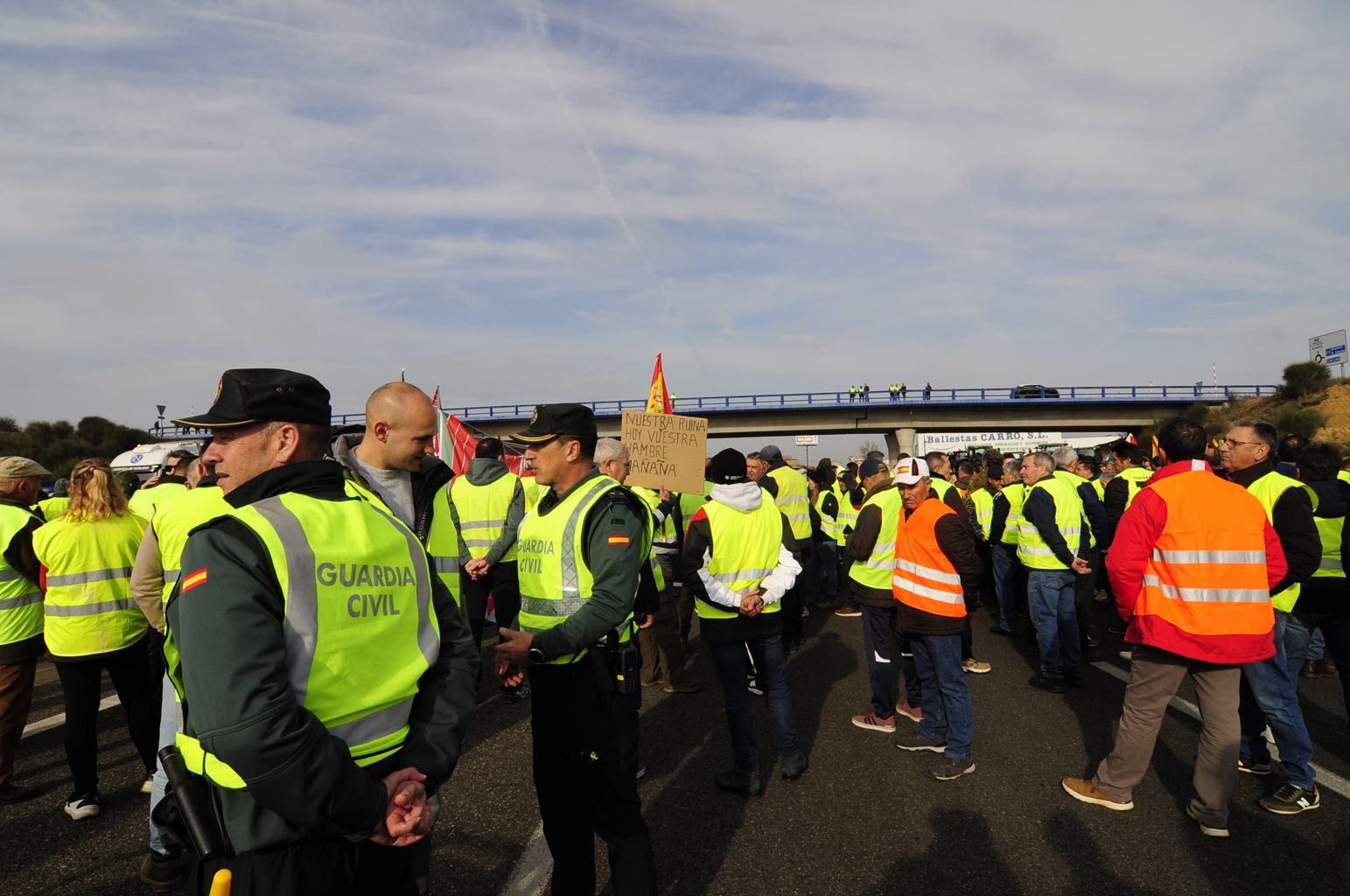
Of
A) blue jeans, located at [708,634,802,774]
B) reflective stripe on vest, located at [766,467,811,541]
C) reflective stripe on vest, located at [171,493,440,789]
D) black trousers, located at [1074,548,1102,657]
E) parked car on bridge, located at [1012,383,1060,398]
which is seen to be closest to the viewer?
reflective stripe on vest, located at [171,493,440,789]

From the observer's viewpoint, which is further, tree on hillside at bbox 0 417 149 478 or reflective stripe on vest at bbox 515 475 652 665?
tree on hillside at bbox 0 417 149 478

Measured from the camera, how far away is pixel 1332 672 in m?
6.49

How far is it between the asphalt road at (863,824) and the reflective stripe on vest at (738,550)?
1155mm

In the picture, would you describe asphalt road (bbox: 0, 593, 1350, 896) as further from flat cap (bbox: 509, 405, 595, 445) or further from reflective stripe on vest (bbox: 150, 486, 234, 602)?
flat cap (bbox: 509, 405, 595, 445)

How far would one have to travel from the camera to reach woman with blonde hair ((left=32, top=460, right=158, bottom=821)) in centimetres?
418

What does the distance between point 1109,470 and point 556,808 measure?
11.7 m

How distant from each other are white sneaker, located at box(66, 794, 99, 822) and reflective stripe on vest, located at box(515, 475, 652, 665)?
325 centimetres

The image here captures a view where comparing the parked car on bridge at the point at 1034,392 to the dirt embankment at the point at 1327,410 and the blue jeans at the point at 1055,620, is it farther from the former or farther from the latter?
the blue jeans at the point at 1055,620

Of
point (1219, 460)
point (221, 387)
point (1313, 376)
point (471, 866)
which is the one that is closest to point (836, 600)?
point (1219, 460)

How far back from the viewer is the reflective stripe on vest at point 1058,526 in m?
→ 6.38

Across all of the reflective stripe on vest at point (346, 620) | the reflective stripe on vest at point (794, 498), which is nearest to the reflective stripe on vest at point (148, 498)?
the reflective stripe on vest at point (346, 620)

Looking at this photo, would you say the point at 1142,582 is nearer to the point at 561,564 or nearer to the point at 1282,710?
the point at 1282,710

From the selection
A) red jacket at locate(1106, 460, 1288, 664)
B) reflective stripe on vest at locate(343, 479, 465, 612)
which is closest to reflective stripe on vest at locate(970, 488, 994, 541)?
red jacket at locate(1106, 460, 1288, 664)

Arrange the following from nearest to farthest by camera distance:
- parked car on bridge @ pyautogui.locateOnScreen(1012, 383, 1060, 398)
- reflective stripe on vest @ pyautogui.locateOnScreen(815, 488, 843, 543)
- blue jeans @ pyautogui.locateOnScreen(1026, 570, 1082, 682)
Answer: blue jeans @ pyautogui.locateOnScreen(1026, 570, 1082, 682), reflective stripe on vest @ pyautogui.locateOnScreen(815, 488, 843, 543), parked car on bridge @ pyautogui.locateOnScreen(1012, 383, 1060, 398)
